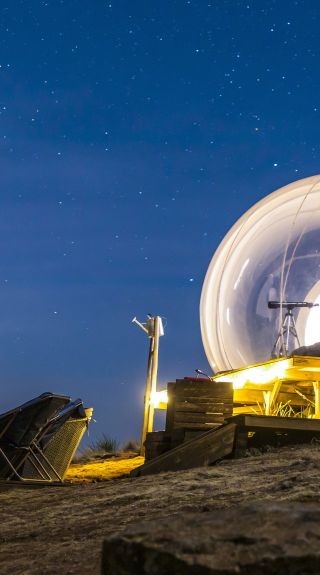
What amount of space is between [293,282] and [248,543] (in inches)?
355

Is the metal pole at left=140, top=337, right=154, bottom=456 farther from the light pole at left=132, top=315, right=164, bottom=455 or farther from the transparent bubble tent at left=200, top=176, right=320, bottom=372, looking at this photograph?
the transparent bubble tent at left=200, top=176, right=320, bottom=372

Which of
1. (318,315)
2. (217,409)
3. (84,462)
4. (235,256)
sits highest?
(235,256)

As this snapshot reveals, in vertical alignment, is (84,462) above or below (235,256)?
below

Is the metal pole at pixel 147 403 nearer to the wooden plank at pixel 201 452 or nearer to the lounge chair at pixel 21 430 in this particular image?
the lounge chair at pixel 21 430

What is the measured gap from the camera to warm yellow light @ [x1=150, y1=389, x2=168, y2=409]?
12655mm

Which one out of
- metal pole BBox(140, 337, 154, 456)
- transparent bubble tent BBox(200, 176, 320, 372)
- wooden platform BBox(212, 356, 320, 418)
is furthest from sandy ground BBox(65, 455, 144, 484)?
transparent bubble tent BBox(200, 176, 320, 372)

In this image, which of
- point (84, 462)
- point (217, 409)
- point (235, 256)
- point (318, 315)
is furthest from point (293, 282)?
point (84, 462)

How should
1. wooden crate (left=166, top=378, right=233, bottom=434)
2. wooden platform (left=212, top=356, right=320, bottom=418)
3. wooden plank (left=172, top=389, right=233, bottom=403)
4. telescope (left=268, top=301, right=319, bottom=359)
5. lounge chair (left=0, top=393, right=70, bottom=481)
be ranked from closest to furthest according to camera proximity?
lounge chair (left=0, top=393, right=70, bottom=481)
wooden crate (left=166, top=378, right=233, bottom=434)
wooden plank (left=172, top=389, right=233, bottom=403)
wooden platform (left=212, top=356, right=320, bottom=418)
telescope (left=268, top=301, right=319, bottom=359)

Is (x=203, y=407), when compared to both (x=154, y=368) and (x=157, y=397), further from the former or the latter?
(x=154, y=368)

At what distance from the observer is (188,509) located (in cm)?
388

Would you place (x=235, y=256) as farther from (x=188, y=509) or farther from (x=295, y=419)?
(x=188, y=509)

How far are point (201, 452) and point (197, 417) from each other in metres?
1.50

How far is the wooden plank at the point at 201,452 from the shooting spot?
6.25 metres

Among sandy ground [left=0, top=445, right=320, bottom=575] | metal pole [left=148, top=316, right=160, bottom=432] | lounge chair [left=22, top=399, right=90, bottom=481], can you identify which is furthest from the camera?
metal pole [left=148, top=316, right=160, bottom=432]
